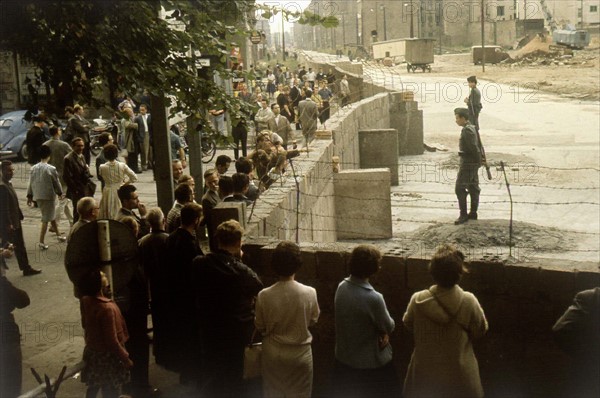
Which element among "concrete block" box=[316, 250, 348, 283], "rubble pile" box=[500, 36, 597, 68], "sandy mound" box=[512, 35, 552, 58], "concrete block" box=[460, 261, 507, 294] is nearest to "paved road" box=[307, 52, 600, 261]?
"concrete block" box=[460, 261, 507, 294]

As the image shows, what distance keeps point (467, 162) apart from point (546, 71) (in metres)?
44.9

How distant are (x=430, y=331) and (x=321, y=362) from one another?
199 centimetres

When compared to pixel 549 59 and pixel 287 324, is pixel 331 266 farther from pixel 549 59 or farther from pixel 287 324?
pixel 549 59

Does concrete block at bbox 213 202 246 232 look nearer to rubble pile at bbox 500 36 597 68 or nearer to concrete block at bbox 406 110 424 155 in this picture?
concrete block at bbox 406 110 424 155

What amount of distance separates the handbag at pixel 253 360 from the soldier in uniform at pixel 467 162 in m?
8.23

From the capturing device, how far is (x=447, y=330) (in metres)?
4.91

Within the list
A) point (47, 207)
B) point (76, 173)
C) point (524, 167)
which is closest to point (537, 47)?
point (524, 167)

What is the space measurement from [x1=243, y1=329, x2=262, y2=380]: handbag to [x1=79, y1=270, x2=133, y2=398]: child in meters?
0.95

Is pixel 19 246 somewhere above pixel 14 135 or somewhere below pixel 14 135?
below

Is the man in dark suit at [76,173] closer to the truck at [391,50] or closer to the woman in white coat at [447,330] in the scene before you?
the woman in white coat at [447,330]

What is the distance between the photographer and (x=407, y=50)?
6619 cm

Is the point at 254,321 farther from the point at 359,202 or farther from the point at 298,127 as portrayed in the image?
the point at 298,127

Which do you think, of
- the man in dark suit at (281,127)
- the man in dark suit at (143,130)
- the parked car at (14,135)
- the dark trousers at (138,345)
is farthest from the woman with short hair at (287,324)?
the parked car at (14,135)

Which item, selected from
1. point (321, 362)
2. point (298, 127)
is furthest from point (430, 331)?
point (298, 127)
